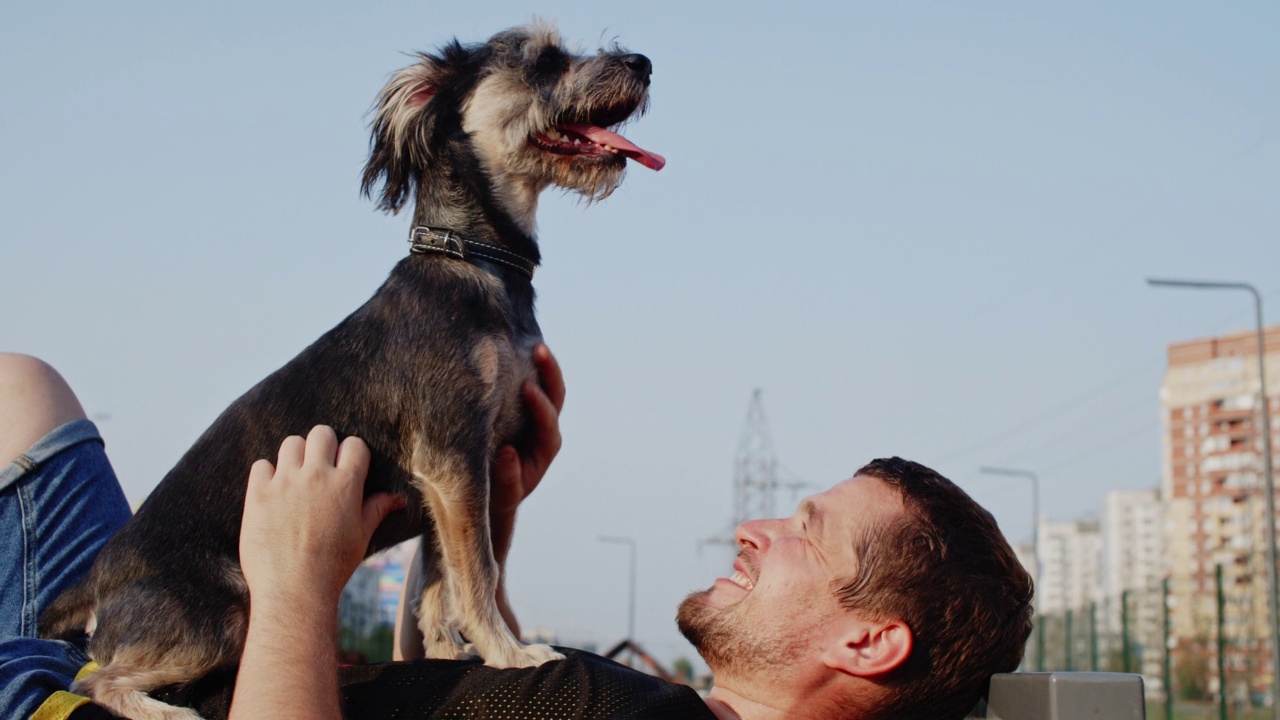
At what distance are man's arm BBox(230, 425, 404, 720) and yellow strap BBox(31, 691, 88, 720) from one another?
447 mm

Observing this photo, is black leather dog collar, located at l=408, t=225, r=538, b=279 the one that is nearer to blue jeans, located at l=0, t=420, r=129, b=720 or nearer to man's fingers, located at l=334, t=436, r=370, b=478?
man's fingers, located at l=334, t=436, r=370, b=478

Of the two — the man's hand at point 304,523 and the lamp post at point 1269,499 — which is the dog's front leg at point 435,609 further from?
the lamp post at point 1269,499

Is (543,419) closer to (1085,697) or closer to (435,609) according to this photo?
(435,609)

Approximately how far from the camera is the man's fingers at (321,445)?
3330 mm

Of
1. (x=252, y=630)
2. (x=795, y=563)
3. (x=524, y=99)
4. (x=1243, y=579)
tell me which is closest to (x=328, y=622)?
(x=252, y=630)

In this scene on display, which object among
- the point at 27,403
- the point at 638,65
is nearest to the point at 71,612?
the point at 27,403

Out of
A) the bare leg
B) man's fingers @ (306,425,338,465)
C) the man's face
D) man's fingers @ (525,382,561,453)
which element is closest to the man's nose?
the man's face

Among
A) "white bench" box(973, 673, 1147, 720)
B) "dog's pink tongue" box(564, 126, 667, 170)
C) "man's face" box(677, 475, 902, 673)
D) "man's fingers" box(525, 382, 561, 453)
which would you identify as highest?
"dog's pink tongue" box(564, 126, 667, 170)

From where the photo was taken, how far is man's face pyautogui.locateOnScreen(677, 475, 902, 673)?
3.32m

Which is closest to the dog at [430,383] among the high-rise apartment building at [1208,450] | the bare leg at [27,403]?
the bare leg at [27,403]

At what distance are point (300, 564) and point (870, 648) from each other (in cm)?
145

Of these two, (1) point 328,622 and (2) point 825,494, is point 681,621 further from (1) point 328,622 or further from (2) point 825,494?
(1) point 328,622

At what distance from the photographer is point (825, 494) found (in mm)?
3539

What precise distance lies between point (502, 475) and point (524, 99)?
4.26 ft
